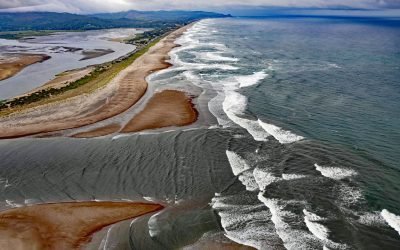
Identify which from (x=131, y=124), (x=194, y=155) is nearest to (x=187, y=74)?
(x=131, y=124)

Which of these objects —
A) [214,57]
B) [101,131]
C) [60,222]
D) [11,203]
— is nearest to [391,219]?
[60,222]

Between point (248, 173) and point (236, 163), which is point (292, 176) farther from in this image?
point (236, 163)

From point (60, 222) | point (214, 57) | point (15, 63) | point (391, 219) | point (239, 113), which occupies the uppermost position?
point (391, 219)

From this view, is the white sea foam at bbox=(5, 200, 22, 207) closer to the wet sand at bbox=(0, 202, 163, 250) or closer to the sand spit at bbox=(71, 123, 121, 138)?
the wet sand at bbox=(0, 202, 163, 250)

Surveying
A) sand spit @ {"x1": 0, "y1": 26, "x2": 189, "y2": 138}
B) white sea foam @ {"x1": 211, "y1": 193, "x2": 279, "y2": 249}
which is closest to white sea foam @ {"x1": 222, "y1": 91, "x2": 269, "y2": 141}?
white sea foam @ {"x1": 211, "y1": 193, "x2": 279, "y2": 249}

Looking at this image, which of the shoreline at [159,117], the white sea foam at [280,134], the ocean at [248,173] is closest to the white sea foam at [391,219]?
the ocean at [248,173]

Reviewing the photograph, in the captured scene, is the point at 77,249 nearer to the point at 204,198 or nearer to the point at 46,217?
the point at 46,217
